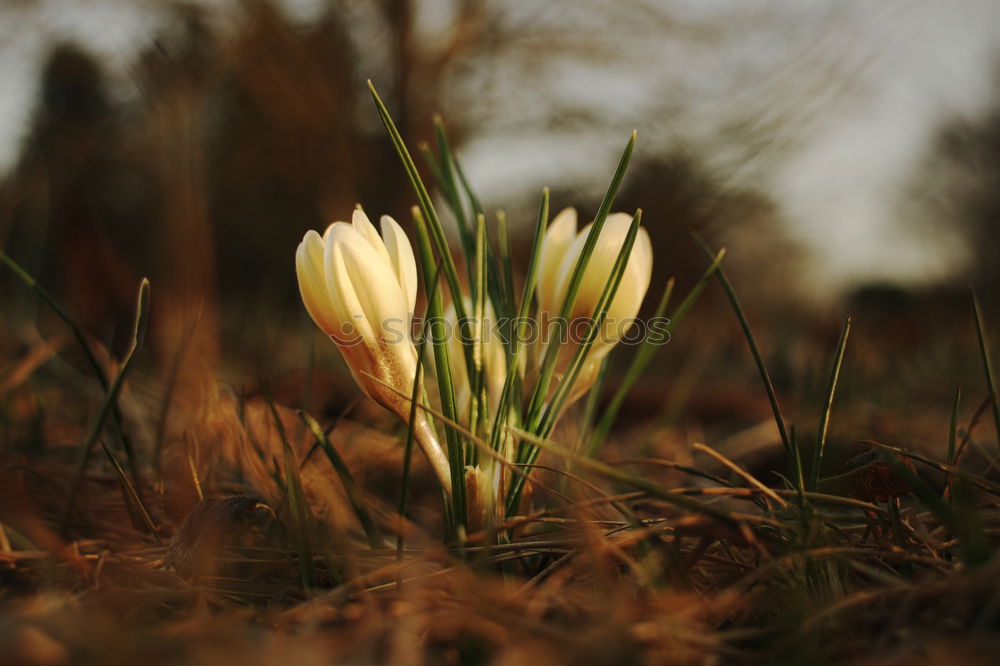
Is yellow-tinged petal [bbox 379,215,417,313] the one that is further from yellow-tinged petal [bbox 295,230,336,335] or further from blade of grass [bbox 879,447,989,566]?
blade of grass [bbox 879,447,989,566]

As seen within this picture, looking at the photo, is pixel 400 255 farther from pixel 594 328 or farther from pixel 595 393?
pixel 595 393

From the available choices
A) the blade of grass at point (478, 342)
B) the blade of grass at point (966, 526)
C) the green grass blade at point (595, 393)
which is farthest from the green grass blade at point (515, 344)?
the blade of grass at point (966, 526)

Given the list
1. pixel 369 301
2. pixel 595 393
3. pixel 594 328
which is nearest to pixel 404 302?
pixel 369 301

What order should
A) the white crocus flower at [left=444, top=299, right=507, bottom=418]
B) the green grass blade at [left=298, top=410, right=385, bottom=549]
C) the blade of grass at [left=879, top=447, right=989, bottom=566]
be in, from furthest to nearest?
the white crocus flower at [left=444, top=299, right=507, bottom=418], the green grass blade at [left=298, top=410, right=385, bottom=549], the blade of grass at [left=879, top=447, right=989, bottom=566]

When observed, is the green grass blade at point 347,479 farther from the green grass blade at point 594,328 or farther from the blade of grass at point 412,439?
the green grass blade at point 594,328

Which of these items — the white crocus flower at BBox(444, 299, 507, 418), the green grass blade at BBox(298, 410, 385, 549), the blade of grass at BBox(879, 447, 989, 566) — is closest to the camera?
the blade of grass at BBox(879, 447, 989, 566)

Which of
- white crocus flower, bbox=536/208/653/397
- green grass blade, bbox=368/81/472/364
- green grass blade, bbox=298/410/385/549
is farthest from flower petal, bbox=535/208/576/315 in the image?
green grass blade, bbox=298/410/385/549
